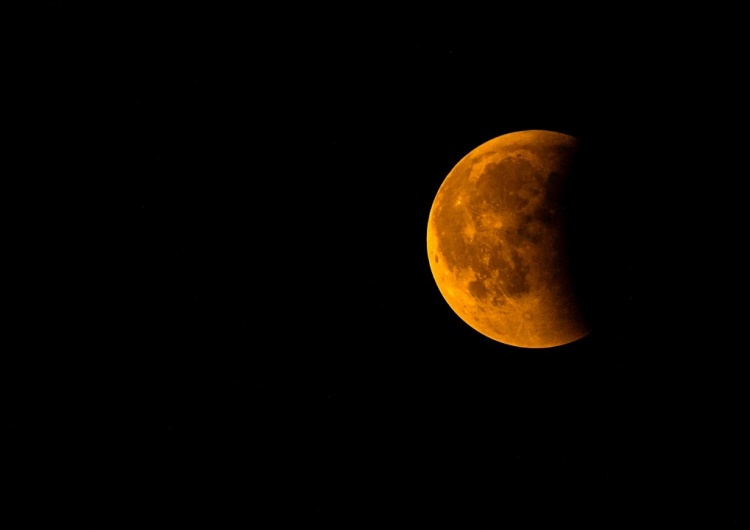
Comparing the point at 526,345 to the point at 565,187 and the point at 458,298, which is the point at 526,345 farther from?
the point at 565,187

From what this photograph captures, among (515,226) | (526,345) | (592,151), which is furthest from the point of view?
(526,345)

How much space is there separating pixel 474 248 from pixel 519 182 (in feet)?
1.98

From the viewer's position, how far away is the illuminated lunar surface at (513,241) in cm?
411

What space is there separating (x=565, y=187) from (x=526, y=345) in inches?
56.2

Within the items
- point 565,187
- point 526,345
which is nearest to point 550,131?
point 565,187

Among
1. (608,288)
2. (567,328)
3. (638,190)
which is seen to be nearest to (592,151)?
(638,190)

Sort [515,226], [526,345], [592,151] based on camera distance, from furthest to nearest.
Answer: [526,345]
[592,151]
[515,226]

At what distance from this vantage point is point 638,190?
166 inches

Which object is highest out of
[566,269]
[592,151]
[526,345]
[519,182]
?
[592,151]

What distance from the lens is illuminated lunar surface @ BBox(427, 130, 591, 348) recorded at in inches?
162

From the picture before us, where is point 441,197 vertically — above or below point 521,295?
above

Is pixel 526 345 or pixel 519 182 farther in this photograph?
pixel 526 345

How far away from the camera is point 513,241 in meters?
4.11

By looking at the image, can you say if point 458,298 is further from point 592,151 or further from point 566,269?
point 592,151
